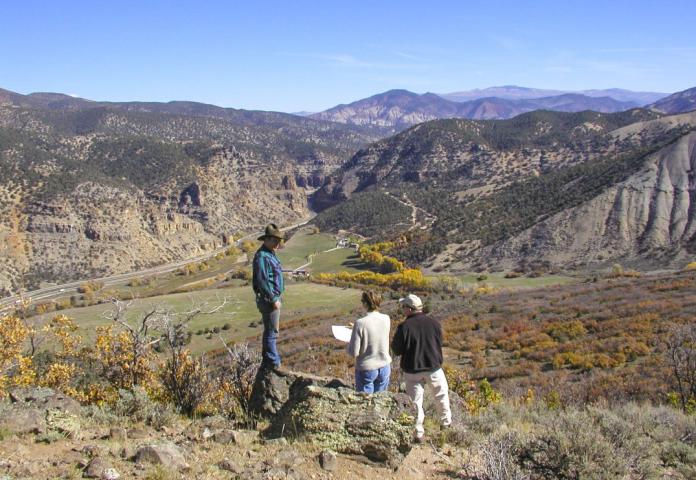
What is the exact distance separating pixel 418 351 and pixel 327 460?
1.68 m

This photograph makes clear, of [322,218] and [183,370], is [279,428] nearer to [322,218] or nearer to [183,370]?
[183,370]

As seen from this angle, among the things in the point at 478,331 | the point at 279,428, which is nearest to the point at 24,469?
the point at 279,428

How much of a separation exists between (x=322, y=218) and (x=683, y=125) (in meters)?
74.7

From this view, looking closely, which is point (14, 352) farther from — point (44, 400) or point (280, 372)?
point (280, 372)

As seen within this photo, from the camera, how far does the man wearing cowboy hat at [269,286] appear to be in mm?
6789

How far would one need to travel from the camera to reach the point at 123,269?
8456cm

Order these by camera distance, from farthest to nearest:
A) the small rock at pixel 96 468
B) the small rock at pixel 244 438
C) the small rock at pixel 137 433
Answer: the small rock at pixel 137 433 < the small rock at pixel 244 438 < the small rock at pixel 96 468

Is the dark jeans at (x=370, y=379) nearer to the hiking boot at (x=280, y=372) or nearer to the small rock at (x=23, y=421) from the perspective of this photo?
the hiking boot at (x=280, y=372)

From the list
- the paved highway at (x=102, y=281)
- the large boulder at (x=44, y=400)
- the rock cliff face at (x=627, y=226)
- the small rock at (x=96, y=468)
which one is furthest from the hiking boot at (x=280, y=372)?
the paved highway at (x=102, y=281)

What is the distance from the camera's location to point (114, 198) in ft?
311

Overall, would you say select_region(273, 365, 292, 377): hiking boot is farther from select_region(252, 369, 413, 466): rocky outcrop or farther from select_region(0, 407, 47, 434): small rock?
select_region(0, 407, 47, 434): small rock

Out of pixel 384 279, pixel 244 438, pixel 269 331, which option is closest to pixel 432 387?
pixel 269 331

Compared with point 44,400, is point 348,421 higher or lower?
higher

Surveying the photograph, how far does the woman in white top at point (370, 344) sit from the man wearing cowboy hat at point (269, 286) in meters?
1.11
